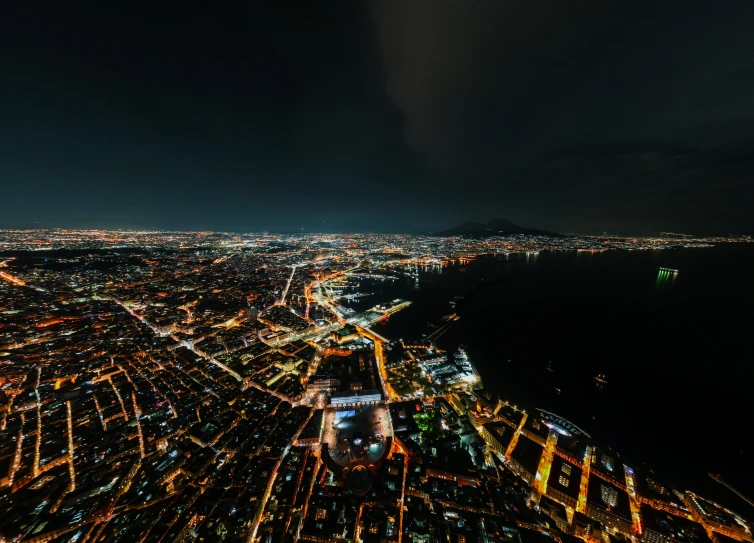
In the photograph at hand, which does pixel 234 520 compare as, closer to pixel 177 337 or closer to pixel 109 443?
pixel 109 443

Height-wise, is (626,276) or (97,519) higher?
(626,276)

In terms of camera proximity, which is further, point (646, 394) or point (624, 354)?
point (624, 354)

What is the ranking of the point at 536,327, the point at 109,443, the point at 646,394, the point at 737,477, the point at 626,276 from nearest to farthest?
the point at 737,477 → the point at 109,443 → the point at 646,394 → the point at 536,327 → the point at 626,276

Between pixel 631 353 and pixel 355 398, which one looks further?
pixel 631 353

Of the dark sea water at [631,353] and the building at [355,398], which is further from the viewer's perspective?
the building at [355,398]

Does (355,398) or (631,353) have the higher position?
(631,353)

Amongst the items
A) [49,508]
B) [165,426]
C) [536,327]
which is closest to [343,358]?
[165,426]

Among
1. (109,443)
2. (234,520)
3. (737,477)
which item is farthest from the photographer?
(109,443)

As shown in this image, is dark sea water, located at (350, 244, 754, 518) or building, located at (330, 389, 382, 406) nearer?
dark sea water, located at (350, 244, 754, 518)
